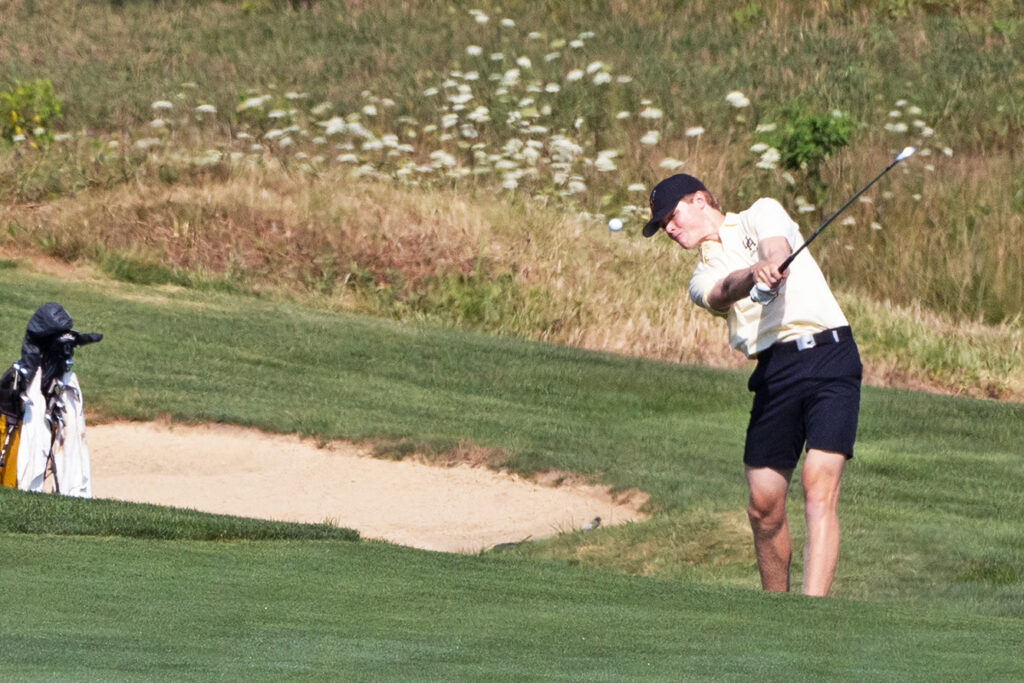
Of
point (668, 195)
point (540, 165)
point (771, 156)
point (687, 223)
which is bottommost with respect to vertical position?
point (540, 165)

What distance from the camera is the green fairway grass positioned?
15.2 feet

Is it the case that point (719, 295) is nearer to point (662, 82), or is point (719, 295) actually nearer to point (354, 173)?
point (354, 173)

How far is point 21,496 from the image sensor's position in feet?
26.6

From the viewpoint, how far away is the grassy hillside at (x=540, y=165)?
18172 millimetres

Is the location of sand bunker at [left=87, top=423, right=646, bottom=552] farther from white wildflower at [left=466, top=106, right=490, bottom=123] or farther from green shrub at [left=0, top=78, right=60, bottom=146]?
green shrub at [left=0, top=78, right=60, bottom=146]

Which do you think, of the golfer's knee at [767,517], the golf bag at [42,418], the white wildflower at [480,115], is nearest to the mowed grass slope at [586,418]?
the golfer's knee at [767,517]

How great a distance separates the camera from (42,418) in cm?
946

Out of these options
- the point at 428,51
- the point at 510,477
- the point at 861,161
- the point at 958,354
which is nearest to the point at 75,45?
the point at 428,51

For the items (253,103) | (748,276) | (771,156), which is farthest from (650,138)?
(748,276)

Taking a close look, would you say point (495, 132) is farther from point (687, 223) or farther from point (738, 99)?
point (687, 223)

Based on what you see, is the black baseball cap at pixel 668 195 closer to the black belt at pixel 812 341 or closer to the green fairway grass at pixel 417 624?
the black belt at pixel 812 341

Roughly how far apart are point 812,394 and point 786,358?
0.53ft

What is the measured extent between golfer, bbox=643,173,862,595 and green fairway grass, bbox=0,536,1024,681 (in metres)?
0.59

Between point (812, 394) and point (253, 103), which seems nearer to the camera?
point (812, 394)
